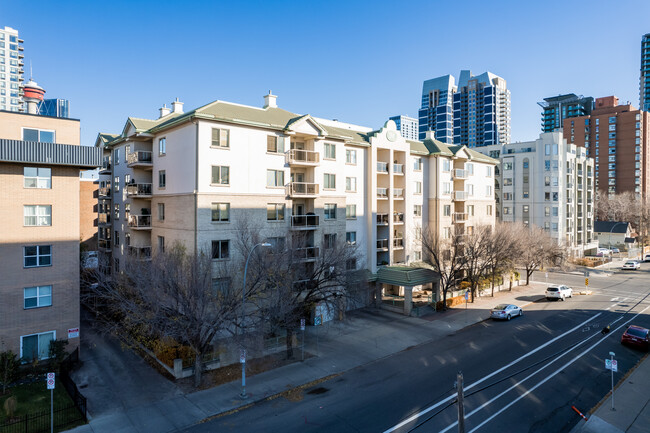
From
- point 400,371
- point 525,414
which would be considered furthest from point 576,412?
point 400,371

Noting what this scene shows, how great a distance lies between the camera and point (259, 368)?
23297mm

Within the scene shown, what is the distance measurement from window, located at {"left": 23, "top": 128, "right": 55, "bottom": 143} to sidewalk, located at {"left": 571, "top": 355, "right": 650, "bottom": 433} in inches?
1227

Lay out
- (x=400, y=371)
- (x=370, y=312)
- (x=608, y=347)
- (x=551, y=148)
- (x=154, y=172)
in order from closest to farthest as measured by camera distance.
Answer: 1. (x=400, y=371)
2. (x=608, y=347)
3. (x=154, y=172)
4. (x=370, y=312)
5. (x=551, y=148)

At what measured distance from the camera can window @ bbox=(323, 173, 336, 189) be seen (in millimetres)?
35094

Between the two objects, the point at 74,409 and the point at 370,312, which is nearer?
the point at 74,409

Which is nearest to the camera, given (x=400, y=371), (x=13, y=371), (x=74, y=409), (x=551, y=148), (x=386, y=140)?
(x=74, y=409)

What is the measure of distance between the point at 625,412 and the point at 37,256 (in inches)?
1245

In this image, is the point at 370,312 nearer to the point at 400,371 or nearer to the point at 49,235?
the point at 400,371

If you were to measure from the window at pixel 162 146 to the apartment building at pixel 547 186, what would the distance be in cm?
6127

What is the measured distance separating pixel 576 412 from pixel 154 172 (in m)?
32.8

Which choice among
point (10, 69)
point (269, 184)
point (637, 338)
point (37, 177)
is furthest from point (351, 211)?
point (10, 69)

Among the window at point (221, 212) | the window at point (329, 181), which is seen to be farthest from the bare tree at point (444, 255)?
the window at point (221, 212)

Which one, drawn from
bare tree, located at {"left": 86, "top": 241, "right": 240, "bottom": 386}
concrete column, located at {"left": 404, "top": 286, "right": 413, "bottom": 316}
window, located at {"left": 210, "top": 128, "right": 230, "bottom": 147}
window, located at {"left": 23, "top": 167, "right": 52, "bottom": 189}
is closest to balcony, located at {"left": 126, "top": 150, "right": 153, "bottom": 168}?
window, located at {"left": 210, "top": 128, "right": 230, "bottom": 147}

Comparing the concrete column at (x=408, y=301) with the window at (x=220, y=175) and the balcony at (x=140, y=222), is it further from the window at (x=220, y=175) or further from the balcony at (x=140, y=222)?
the balcony at (x=140, y=222)
